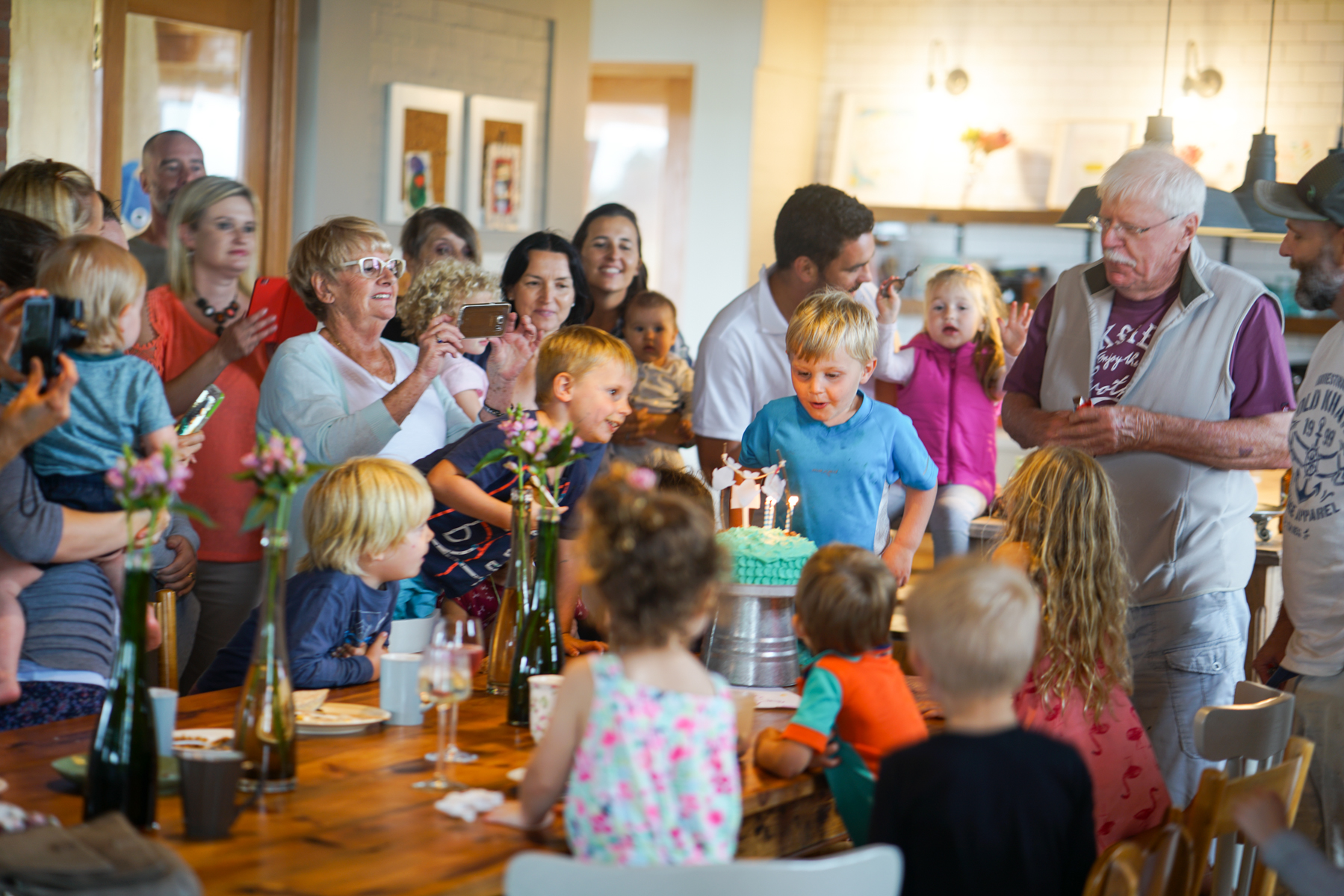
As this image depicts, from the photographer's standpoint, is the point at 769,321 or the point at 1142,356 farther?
the point at 769,321

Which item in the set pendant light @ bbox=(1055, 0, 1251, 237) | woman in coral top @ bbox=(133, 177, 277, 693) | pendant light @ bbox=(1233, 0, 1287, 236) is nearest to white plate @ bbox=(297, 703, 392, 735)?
woman in coral top @ bbox=(133, 177, 277, 693)

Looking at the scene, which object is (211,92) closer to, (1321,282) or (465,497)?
(465,497)

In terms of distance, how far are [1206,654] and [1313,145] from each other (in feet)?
17.5

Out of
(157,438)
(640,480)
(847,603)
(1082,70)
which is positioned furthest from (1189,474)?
(1082,70)

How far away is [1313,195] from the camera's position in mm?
2531

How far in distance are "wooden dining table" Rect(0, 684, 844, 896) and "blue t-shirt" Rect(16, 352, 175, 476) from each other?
1.43 ft

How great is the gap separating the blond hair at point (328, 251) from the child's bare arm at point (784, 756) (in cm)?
155

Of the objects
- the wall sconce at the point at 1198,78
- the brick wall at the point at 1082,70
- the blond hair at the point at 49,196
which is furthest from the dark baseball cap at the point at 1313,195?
the wall sconce at the point at 1198,78

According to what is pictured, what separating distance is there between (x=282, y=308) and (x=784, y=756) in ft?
6.66

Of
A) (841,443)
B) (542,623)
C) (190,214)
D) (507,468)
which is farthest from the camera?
(190,214)

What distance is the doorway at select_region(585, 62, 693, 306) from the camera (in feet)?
25.0

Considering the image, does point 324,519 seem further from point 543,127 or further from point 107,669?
point 543,127

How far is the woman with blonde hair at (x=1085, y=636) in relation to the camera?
2137mm

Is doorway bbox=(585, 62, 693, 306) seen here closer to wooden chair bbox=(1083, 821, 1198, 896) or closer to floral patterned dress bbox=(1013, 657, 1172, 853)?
floral patterned dress bbox=(1013, 657, 1172, 853)
